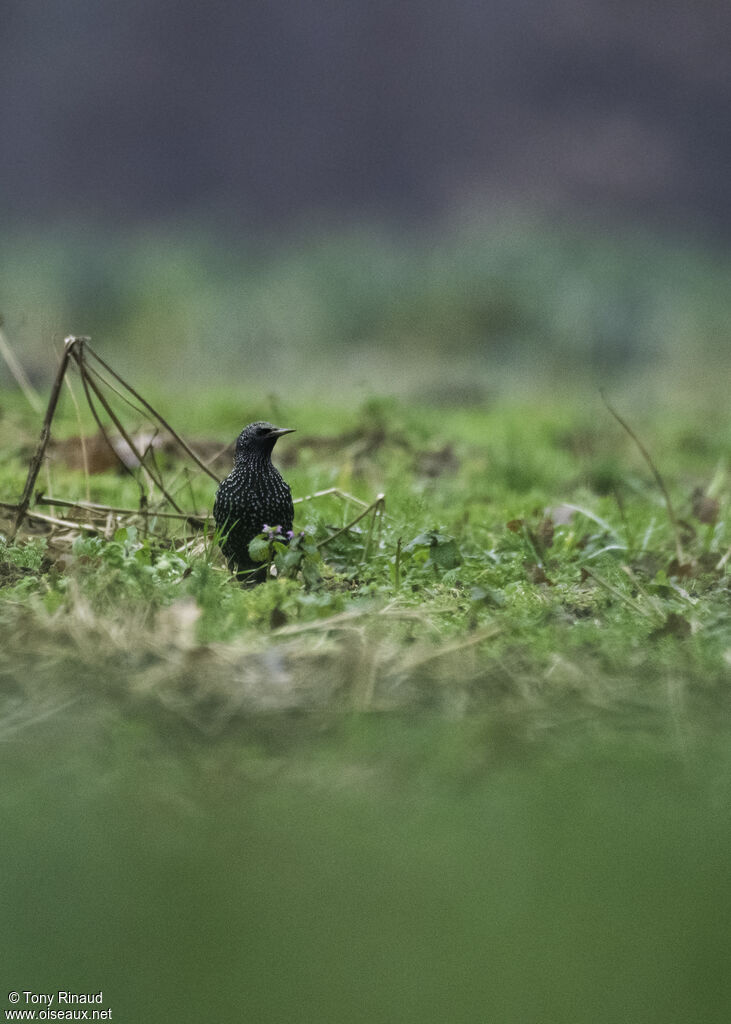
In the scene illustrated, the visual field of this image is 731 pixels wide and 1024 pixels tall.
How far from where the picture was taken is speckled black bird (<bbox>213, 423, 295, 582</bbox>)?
2.40 metres

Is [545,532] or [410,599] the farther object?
[545,532]

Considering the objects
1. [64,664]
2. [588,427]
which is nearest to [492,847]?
[64,664]

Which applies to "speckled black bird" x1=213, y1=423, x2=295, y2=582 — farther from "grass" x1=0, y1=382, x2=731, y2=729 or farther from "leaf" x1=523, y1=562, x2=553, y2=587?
"leaf" x1=523, y1=562, x2=553, y2=587

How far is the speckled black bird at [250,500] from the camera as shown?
240 centimetres

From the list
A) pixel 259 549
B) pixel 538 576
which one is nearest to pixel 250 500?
pixel 259 549

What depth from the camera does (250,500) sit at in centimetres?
240

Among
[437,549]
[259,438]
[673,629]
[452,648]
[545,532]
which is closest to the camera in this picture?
[452,648]

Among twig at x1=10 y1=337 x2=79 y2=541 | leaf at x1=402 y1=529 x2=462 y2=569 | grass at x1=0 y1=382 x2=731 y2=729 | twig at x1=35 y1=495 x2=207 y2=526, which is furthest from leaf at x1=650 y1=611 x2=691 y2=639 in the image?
twig at x1=10 y1=337 x2=79 y2=541

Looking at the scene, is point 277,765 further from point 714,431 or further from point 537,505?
point 714,431

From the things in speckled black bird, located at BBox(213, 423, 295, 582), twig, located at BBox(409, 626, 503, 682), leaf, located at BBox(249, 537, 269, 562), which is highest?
speckled black bird, located at BBox(213, 423, 295, 582)

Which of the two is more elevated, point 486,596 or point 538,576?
A: point 538,576

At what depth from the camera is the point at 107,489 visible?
10.8 feet

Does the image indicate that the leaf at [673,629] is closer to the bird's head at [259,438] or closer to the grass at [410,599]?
the grass at [410,599]

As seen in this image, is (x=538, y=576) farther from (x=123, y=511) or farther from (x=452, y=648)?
(x=123, y=511)
